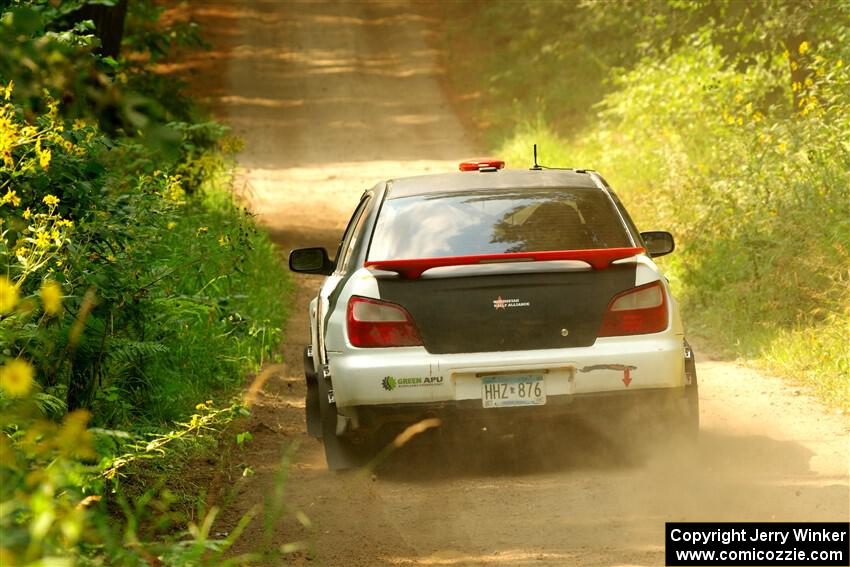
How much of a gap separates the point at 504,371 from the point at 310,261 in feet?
7.20

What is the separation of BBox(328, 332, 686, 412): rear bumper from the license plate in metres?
0.03

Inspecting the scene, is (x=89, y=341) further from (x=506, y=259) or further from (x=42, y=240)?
(x=506, y=259)

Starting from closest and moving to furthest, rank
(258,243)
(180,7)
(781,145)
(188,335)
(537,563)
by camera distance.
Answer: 1. (537,563)
2. (188,335)
3. (781,145)
4. (258,243)
5. (180,7)

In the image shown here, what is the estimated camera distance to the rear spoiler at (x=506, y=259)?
721 cm

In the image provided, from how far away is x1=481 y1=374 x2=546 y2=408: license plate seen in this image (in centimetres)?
718

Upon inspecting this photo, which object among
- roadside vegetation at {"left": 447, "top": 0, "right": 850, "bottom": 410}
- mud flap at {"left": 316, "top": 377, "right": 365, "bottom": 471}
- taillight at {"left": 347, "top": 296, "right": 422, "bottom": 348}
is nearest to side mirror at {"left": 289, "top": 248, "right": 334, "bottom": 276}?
mud flap at {"left": 316, "top": 377, "right": 365, "bottom": 471}

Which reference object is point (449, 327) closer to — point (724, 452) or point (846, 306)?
point (724, 452)

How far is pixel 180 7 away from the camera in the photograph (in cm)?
3856

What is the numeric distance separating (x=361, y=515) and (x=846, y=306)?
487 cm

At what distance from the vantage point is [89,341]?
290 inches

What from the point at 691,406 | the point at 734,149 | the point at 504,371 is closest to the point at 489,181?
the point at 504,371

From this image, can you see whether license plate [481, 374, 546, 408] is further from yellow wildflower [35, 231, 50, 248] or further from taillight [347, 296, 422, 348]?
yellow wildflower [35, 231, 50, 248]

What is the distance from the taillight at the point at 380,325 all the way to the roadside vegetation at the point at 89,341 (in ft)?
2.62

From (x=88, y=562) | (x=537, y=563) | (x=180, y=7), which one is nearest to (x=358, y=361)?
(x=537, y=563)
